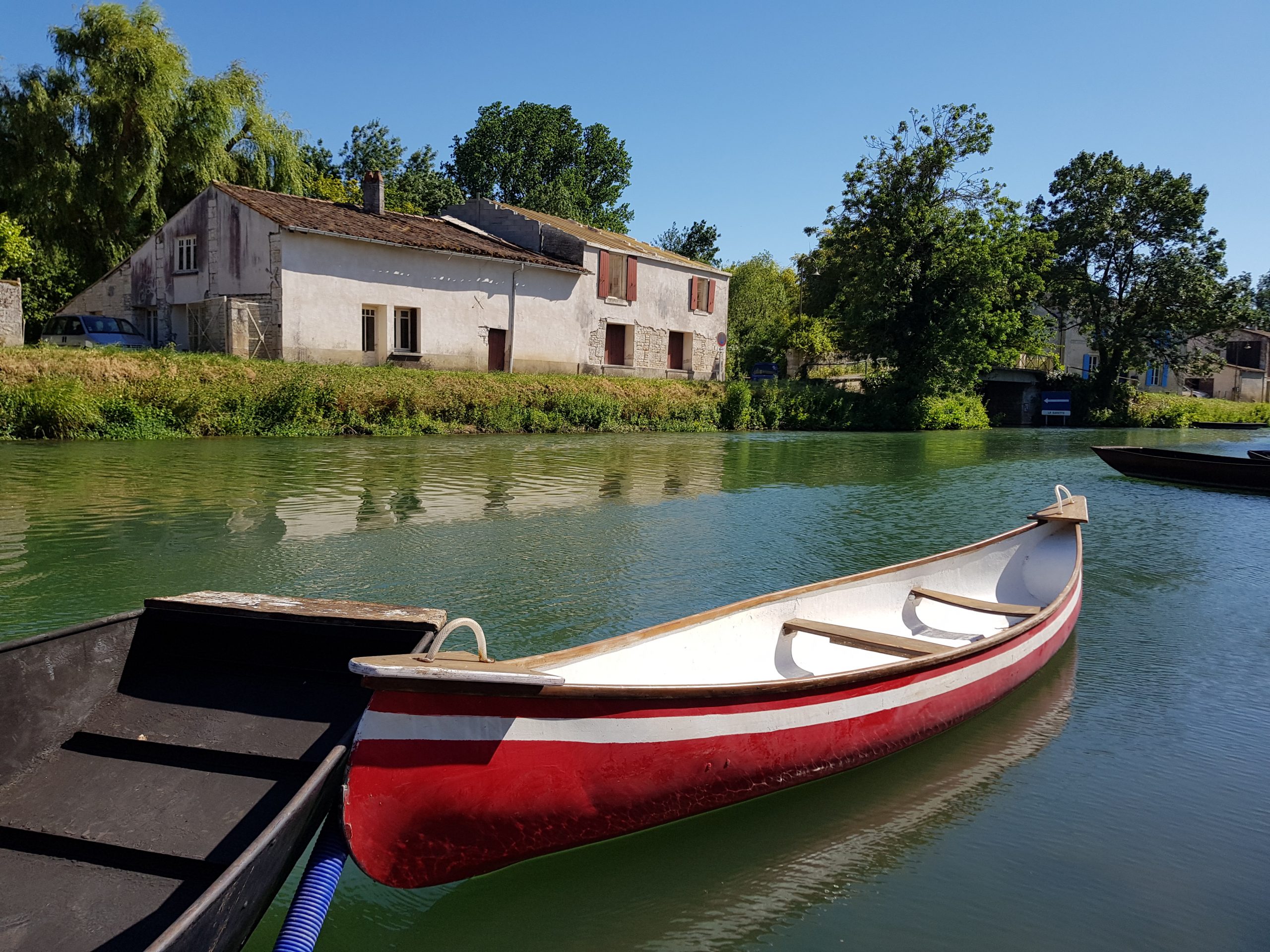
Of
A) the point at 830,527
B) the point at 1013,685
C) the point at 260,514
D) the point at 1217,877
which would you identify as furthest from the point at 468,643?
the point at 830,527

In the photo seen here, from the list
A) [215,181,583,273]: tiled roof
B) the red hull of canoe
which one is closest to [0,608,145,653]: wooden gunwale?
the red hull of canoe

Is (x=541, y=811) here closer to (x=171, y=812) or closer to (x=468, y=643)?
(x=171, y=812)

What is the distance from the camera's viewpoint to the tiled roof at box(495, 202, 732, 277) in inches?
1375

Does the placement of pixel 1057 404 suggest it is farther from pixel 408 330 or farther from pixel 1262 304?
pixel 1262 304

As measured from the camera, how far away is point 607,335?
117ft

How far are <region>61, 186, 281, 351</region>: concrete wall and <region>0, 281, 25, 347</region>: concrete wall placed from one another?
4969 mm

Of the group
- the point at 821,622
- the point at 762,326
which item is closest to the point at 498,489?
the point at 821,622

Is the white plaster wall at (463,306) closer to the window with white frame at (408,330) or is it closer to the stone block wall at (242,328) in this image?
the window with white frame at (408,330)

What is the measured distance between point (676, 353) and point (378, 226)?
46.0 ft

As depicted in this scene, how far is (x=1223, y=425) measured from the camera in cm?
4331

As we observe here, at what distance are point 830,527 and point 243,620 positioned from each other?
32.6ft

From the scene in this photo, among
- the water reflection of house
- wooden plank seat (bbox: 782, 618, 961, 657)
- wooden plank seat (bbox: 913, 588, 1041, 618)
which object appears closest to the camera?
wooden plank seat (bbox: 782, 618, 961, 657)

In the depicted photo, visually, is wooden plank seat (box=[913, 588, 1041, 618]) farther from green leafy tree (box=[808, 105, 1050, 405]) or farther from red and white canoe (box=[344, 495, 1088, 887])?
green leafy tree (box=[808, 105, 1050, 405])

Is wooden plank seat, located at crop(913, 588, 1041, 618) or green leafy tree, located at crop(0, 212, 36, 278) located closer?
wooden plank seat, located at crop(913, 588, 1041, 618)
